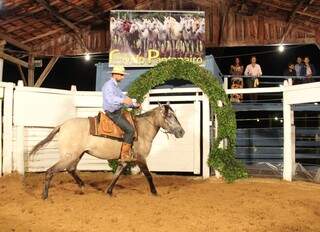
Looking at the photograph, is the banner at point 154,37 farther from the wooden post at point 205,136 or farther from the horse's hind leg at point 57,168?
the horse's hind leg at point 57,168

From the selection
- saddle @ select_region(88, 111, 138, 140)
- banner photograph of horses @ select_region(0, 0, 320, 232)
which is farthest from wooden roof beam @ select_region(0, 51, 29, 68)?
saddle @ select_region(88, 111, 138, 140)

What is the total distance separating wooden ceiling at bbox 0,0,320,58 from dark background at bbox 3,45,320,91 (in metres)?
5.35

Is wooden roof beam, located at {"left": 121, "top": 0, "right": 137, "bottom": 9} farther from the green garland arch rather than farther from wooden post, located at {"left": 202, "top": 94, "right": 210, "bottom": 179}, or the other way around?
wooden post, located at {"left": 202, "top": 94, "right": 210, "bottom": 179}

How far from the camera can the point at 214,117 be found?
12555 millimetres

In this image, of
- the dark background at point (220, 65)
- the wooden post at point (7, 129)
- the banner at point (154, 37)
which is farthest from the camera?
the dark background at point (220, 65)

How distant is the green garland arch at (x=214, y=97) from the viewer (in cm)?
1146

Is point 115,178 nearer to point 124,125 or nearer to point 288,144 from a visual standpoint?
Answer: point 124,125

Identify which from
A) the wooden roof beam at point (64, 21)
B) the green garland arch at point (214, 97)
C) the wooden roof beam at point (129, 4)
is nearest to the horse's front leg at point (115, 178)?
the green garland arch at point (214, 97)

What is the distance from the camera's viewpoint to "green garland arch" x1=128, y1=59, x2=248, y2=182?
1146 cm

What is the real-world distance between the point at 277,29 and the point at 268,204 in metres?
10.7

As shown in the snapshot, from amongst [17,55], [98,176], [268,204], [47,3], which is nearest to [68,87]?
[17,55]

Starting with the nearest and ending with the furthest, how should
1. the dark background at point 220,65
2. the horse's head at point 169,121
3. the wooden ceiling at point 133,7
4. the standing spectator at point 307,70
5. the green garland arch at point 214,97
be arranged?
the horse's head at point 169,121 → the green garland arch at point 214,97 → the standing spectator at point 307,70 → the wooden ceiling at point 133,7 → the dark background at point 220,65

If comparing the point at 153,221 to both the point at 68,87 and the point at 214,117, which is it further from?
the point at 68,87

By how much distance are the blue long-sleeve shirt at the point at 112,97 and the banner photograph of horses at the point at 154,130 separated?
0.07 feet
